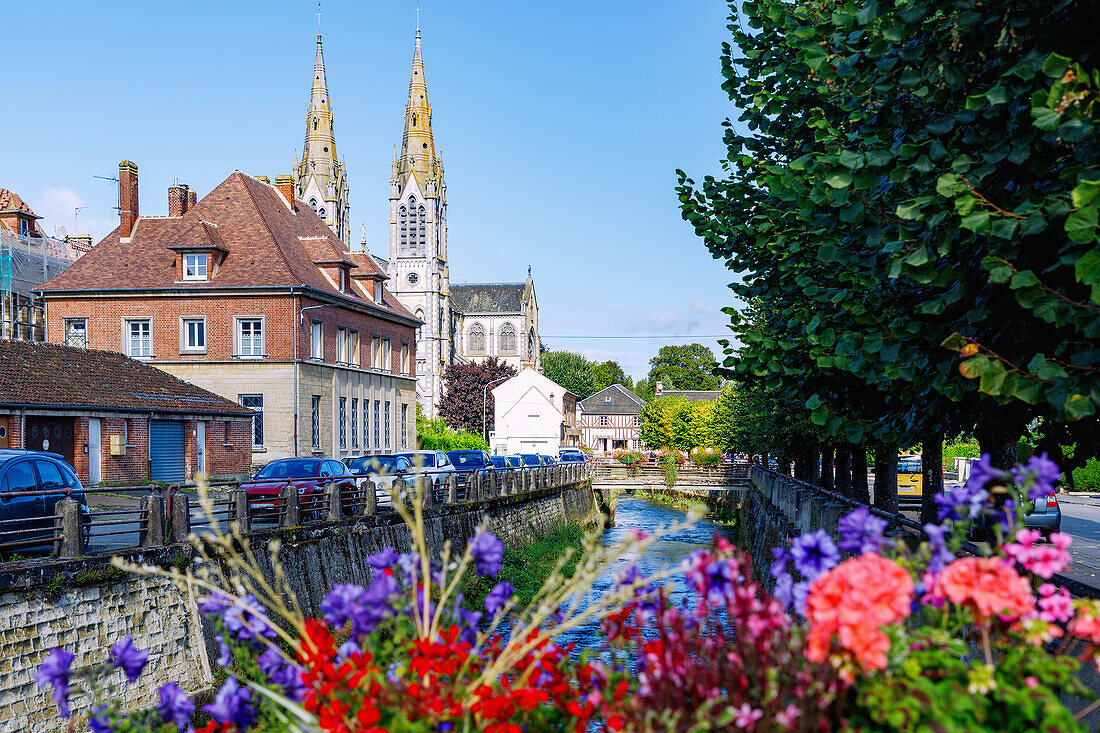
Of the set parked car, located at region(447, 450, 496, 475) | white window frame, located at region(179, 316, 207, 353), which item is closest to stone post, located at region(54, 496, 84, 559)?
parked car, located at region(447, 450, 496, 475)

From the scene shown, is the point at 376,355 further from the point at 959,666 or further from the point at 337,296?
the point at 959,666

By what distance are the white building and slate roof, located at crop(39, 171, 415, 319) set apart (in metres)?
47.6

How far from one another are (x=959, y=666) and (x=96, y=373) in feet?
103

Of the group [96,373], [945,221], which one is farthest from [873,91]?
[96,373]

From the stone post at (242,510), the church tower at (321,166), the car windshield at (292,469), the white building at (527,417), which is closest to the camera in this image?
the stone post at (242,510)

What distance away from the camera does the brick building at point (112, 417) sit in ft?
88.4

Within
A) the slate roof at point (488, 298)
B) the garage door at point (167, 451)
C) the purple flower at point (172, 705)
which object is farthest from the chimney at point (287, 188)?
the slate roof at point (488, 298)

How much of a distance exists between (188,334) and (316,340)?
5161 millimetres

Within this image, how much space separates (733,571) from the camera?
3.83 meters

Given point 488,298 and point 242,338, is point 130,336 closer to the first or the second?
point 242,338

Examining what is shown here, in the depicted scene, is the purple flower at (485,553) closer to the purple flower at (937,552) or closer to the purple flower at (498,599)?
the purple flower at (498,599)

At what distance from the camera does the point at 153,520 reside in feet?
46.9

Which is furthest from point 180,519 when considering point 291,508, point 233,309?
point 233,309

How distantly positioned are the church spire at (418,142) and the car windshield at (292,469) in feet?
309
